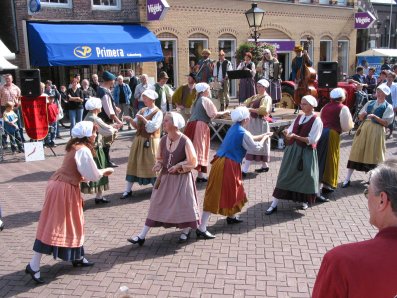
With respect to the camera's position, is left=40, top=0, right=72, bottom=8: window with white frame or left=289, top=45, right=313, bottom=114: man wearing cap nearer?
left=289, top=45, right=313, bottom=114: man wearing cap

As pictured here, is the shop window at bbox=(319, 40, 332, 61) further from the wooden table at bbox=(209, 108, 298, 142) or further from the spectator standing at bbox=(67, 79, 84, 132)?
the spectator standing at bbox=(67, 79, 84, 132)

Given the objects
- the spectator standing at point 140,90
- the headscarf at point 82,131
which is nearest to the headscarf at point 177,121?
the headscarf at point 82,131

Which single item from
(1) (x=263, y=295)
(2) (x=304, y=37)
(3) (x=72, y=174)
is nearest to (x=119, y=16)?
(2) (x=304, y=37)

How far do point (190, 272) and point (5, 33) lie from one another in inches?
518

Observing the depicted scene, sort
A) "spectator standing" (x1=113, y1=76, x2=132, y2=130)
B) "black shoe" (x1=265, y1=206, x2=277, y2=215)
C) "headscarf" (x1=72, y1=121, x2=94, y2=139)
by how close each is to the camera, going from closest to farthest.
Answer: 1. "headscarf" (x1=72, y1=121, x2=94, y2=139)
2. "black shoe" (x1=265, y1=206, x2=277, y2=215)
3. "spectator standing" (x1=113, y1=76, x2=132, y2=130)

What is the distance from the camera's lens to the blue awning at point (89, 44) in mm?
14484

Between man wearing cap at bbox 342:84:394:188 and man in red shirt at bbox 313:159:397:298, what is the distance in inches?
241

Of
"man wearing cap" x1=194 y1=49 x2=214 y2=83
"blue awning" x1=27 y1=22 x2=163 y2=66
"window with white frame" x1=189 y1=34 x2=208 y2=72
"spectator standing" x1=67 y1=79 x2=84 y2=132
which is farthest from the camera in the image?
"window with white frame" x1=189 y1=34 x2=208 y2=72

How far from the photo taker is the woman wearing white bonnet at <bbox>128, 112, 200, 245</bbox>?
5.30 meters

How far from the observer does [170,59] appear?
18.9 metres

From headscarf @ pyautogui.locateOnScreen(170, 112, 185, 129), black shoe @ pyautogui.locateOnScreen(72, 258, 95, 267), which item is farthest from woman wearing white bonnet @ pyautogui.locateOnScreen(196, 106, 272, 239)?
black shoe @ pyautogui.locateOnScreen(72, 258, 95, 267)

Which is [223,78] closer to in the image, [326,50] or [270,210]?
[270,210]

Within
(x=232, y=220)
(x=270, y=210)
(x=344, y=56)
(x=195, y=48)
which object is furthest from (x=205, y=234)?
(x=344, y=56)

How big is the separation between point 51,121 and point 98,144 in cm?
482
